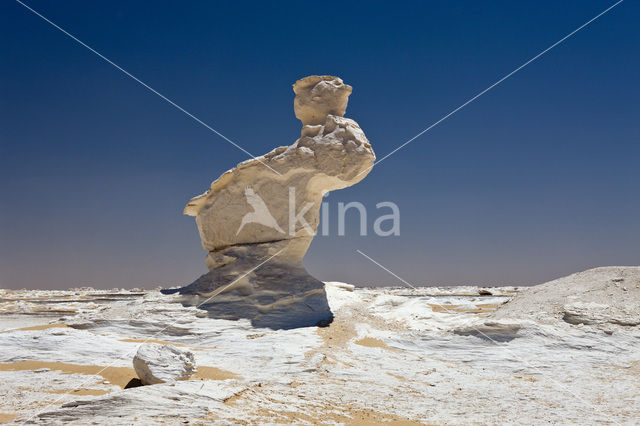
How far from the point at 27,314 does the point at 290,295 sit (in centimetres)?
842

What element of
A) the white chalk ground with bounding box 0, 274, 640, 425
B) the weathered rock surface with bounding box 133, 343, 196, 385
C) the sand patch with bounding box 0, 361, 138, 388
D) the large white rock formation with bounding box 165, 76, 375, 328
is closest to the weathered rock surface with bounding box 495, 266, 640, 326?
the white chalk ground with bounding box 0, 274, 640, 425

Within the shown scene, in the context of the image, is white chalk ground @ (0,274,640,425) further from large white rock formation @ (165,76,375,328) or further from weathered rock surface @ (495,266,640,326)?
large white rock formation @ (165,76,375,328)

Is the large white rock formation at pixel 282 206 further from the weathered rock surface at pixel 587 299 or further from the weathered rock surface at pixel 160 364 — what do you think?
the weathered rock surface at pixel 160 364

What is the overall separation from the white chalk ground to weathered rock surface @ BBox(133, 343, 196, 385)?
1.26ft

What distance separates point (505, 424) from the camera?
562cm

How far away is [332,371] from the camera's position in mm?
8242

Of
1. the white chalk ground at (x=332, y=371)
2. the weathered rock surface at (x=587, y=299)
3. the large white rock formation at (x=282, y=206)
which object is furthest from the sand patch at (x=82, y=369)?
the weathered rock surface at (x=587, y=299)

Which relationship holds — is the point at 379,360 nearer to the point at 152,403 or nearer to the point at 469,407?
the point at 469,407

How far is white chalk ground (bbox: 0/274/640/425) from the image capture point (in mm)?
5566

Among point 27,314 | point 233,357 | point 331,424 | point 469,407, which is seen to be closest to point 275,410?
point 331,424

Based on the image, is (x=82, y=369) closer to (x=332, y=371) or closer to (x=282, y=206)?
(x=332, y=371)

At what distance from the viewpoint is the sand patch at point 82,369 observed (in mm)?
6945

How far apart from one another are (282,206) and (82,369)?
9.26 metres

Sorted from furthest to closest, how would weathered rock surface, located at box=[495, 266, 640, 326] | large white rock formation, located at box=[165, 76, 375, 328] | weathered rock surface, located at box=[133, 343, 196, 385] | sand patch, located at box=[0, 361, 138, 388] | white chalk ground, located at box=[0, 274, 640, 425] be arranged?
large white rock formation, located at box=[165, 76, 375, 328], weathered rock surface, located at box=[495, 266, 640, 326], sand patch, located at box=[0, 361, 138, 388], weathered rock surface, located at box=[133, 343, 196, 385], white chalk ground, located at box=[0, 274, 640, 425]
